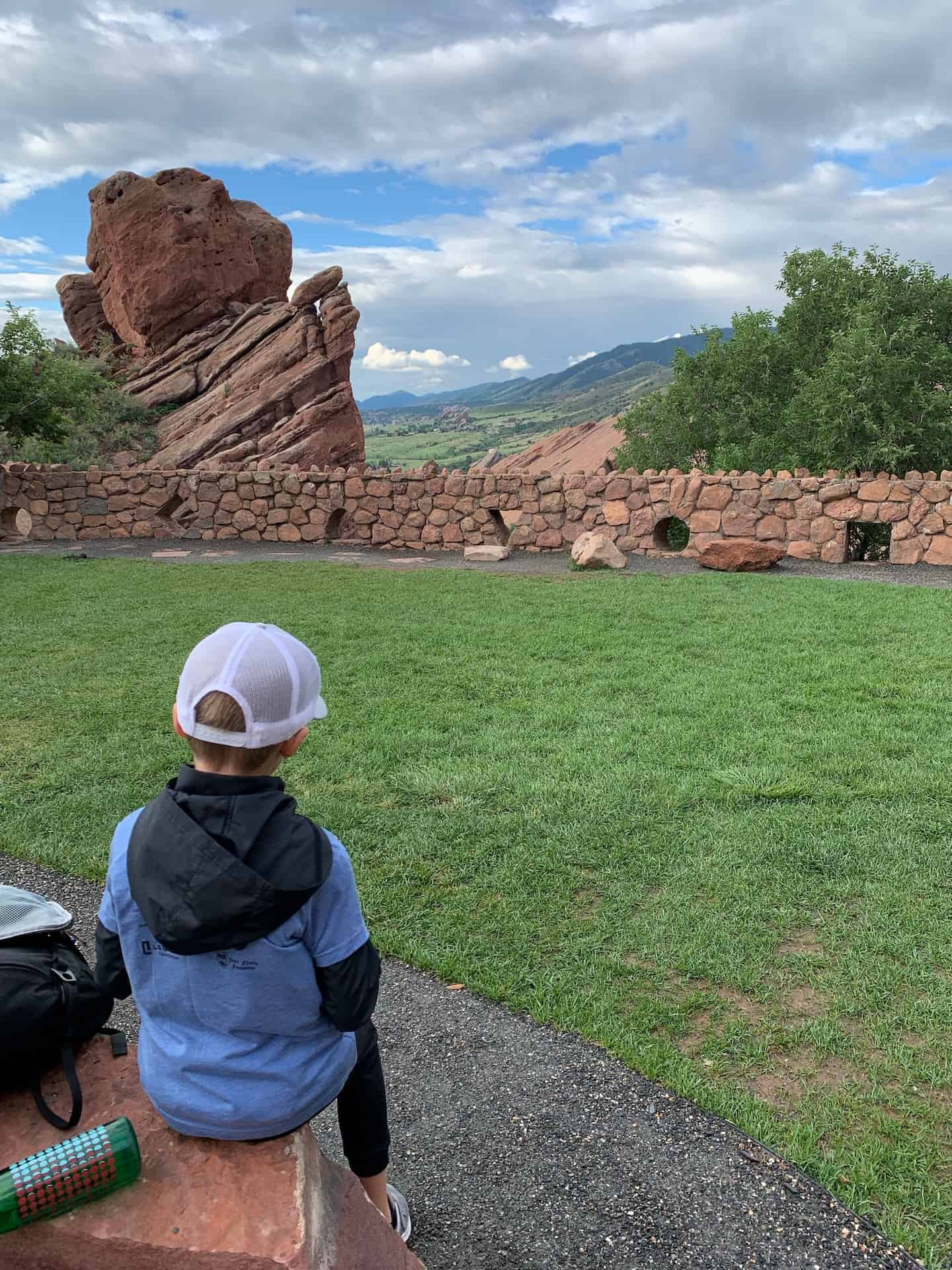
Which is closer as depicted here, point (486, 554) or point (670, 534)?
point (486, 554)

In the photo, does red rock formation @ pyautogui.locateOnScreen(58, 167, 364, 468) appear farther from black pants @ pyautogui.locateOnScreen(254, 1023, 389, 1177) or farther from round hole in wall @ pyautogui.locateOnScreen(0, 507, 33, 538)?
black pants @ pyautogui.locateOnScreen(254, 1023, 389, 1177)

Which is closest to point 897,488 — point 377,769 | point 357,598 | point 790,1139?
point 357,598

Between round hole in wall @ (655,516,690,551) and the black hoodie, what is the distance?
46.2 ft

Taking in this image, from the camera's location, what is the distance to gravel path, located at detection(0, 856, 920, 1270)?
7.23ft

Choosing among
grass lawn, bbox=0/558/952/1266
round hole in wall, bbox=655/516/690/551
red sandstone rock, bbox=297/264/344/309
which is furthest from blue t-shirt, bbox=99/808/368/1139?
red sandstone rock, bbox=297/264/344/309

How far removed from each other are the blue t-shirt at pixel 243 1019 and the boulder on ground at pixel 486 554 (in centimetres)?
1345

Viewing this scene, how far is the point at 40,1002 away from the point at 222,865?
0.66m

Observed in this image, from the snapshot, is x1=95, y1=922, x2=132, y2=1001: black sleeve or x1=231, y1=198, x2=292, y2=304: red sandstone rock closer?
x1=95, y1=922, x2=132, y2=1001: black sleeve

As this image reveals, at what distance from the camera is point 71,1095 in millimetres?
1980

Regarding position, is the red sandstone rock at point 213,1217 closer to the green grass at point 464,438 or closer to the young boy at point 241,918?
the young boy at point 241,918

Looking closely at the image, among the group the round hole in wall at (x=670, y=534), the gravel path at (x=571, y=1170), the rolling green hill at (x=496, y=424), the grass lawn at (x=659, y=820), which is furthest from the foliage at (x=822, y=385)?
the rolling green hill at (x=496, y=424)

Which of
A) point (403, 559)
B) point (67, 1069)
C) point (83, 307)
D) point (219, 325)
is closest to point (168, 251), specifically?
point (219, 325)

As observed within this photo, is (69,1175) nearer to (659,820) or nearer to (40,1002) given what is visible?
(40,1002)

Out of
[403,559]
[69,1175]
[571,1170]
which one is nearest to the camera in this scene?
[69,1175]
